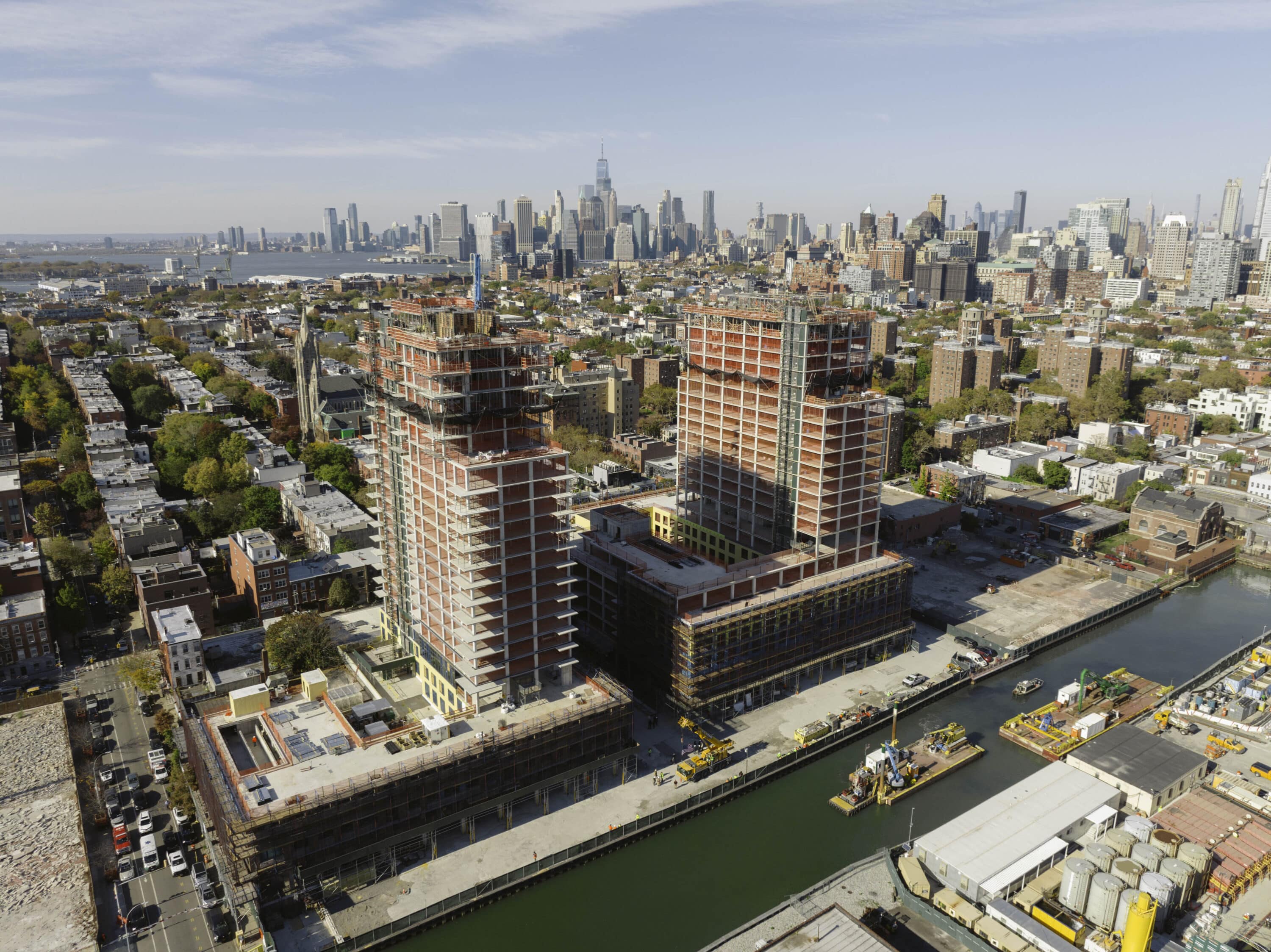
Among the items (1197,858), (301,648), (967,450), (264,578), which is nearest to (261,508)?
(264,578)

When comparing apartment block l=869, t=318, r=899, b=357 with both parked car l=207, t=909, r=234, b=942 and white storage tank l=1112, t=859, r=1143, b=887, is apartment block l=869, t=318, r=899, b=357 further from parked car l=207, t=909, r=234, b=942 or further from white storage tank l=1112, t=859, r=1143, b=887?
parked car l=207, t=909, r=234, b=942

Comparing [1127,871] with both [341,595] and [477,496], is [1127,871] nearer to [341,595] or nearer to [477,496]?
[477,496]

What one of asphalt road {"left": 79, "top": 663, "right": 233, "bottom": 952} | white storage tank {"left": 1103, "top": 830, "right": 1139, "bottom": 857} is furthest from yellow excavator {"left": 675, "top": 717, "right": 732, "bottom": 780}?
asphalt road {"left": 79, "top": 663, "right": 233, "bottom": 952}

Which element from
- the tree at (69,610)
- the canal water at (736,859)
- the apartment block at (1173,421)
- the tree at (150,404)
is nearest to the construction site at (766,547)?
the canal water at (736,859)

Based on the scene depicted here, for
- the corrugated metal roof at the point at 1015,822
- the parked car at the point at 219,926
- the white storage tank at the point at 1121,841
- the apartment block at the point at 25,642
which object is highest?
the apartment block at the point at 25,642

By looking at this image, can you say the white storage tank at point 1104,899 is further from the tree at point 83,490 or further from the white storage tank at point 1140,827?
the tree at point 83,490
